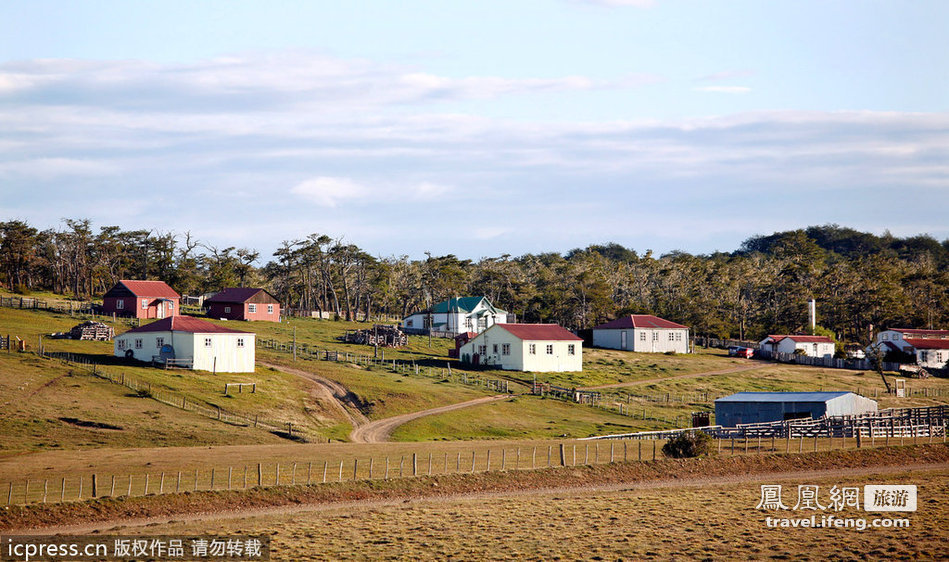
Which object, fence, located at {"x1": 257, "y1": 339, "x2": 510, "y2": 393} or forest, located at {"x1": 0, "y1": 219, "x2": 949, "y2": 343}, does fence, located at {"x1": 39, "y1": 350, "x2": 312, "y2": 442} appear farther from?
forest, located at {"x1": 0, "y1": 219, "x2": 949, "y2": 343}

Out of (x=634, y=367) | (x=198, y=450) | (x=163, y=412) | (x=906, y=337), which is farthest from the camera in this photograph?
(x=906, y=337)

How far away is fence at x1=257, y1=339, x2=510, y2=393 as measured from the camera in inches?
3858

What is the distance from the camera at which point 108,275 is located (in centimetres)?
16538

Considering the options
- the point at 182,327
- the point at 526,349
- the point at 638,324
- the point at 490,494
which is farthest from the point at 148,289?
the point at 490,494

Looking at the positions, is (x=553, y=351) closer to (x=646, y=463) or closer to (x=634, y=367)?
(x=634, y=367)

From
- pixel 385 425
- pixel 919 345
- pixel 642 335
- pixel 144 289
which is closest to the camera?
pixel 385 425

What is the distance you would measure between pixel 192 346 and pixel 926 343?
10021cm

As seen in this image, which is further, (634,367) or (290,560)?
(634,367)

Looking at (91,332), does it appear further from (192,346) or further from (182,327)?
(192,346)

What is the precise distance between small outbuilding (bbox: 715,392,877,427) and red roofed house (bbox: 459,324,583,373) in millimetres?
32286

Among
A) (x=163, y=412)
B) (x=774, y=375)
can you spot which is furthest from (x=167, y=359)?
(x=774, y=375)

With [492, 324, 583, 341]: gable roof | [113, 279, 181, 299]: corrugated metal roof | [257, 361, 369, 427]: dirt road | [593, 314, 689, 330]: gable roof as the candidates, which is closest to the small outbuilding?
[257, 361, 369, 427]: dirt road

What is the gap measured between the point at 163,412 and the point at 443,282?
345 ft

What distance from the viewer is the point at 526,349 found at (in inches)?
4198
